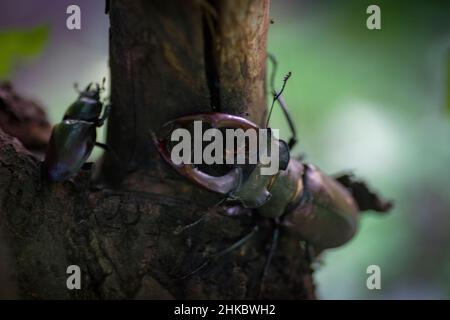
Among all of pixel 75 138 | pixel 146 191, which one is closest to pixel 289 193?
pixel 146 191

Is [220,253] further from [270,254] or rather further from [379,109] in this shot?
[379,109]

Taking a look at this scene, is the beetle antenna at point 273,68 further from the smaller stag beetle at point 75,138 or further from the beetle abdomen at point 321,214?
the smaller stag beetle at point 75,138

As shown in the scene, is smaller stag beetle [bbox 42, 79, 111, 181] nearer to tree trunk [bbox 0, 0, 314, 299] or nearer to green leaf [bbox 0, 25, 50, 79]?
tree trunk [bbox 0, 0, 314, 299]

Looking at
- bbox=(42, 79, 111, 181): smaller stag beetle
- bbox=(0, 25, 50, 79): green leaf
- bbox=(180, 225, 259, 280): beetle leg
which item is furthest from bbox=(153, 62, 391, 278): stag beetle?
bbox=(0, 25, 50, 79): green leaf

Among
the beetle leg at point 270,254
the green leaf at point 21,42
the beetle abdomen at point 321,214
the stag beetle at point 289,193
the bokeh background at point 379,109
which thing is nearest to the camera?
the stag beetle at point 289,193

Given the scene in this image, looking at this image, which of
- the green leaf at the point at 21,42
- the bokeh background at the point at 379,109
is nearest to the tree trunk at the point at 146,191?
the green leaf at the point at 21,42

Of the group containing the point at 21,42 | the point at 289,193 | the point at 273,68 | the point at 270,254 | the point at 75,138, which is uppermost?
the point at 21,42
